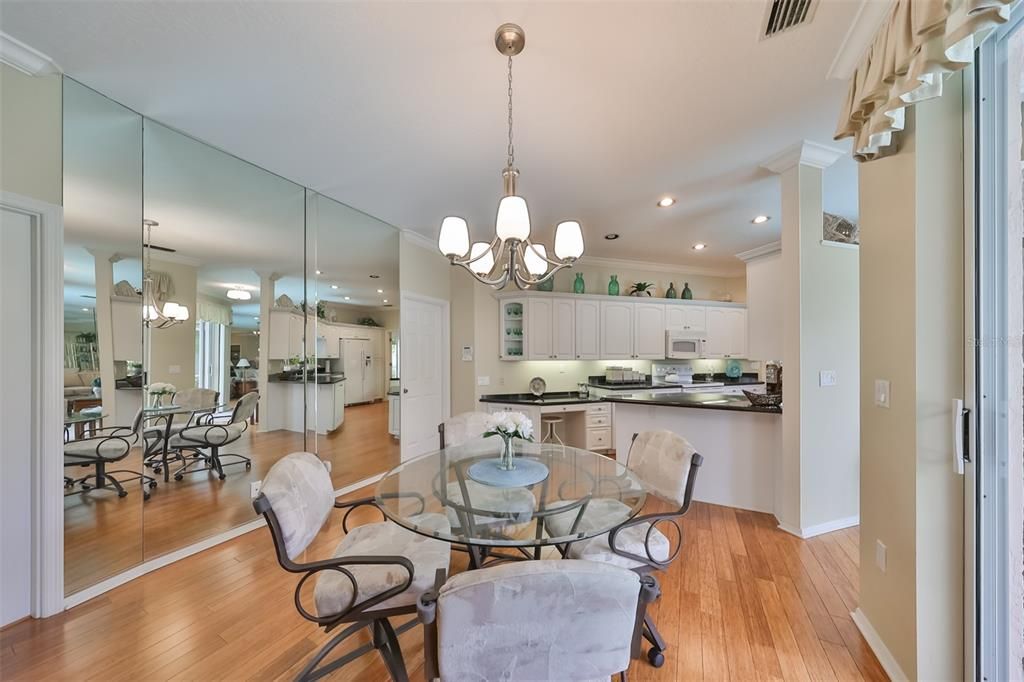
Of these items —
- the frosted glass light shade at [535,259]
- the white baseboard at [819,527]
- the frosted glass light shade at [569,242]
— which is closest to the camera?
the frosted glass light shade at [569,242]

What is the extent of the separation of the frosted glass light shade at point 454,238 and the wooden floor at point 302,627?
1.82m

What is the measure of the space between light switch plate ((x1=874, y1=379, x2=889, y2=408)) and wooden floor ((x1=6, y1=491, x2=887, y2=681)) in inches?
42.6

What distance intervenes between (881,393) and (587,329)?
3624mm

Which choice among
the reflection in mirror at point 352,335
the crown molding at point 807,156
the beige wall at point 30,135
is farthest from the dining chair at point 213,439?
the crown molding at point 807,156

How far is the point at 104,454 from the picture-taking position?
205 centimetres

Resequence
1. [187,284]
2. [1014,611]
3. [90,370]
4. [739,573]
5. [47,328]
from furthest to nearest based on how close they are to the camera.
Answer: [187,284] → [739,573] → [90,370] → [47,328] → [1014,611]

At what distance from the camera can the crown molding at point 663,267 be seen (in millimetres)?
5496

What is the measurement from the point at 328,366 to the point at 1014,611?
157 inches

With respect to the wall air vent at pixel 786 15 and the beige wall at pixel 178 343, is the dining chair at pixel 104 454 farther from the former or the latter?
the wall air vent at pixel 786 15

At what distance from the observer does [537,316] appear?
16.0 feet

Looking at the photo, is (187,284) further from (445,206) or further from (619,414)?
(619,414)

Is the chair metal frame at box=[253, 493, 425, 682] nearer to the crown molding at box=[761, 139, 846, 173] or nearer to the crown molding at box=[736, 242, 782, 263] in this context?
the crown molding at box=[761, 139, 846, 173]

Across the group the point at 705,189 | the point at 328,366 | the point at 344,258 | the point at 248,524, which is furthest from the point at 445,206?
the point at 248,524

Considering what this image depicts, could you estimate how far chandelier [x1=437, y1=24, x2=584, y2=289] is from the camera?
1696 mm
